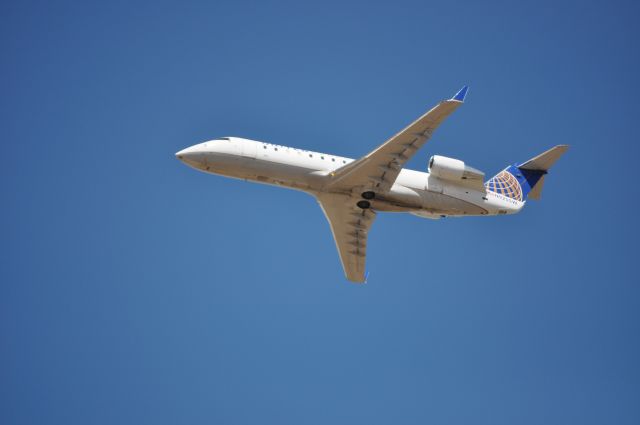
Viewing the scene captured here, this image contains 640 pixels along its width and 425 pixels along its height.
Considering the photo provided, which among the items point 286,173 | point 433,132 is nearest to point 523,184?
point 433,132

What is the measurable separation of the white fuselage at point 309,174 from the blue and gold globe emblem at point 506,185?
138 centimetres

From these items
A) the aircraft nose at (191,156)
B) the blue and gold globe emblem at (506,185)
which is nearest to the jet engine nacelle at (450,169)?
the blue and gold globe emblem at (506,185)

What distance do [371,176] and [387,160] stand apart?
3.64 ft

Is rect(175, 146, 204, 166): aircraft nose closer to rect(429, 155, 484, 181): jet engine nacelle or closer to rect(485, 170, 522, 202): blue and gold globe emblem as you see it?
rect(429, 155, 484, 181): jet engine nacelle

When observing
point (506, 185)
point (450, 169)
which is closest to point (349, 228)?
point (450, 169)

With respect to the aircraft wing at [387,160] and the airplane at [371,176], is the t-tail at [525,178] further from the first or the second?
the aircraft wing at [387,160]

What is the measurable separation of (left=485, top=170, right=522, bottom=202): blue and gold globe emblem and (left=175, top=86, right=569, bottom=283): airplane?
7cm

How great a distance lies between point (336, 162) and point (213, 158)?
18.7 ft

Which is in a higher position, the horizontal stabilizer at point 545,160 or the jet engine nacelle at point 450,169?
the horizontal stabilizer at point 545,160

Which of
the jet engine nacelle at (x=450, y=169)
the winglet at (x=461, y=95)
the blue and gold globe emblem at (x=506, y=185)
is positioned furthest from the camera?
the blue and gold globe emblem at (x=506, y=185)

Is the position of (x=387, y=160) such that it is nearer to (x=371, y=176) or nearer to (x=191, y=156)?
(x=371, y=176)

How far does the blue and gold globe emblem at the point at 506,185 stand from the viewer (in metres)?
34.4

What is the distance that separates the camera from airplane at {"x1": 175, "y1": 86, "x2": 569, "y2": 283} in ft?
101

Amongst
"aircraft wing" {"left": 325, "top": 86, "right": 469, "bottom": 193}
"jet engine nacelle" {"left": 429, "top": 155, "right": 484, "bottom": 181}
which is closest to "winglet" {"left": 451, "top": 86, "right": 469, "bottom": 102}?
"aircraft wing" {"left": 325, "top": 86, "right": 469, "bottom": 193}
